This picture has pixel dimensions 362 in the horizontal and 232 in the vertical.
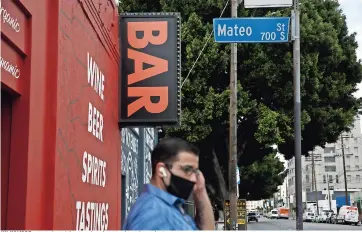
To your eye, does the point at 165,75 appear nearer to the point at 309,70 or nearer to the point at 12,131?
the point at 12,131

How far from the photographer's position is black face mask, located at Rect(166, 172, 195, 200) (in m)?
2.95

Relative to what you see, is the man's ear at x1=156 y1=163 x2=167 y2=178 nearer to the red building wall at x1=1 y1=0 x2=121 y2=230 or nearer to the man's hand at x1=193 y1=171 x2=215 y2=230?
the man's hand at x1=193 y1=171 x2=215 y2=230

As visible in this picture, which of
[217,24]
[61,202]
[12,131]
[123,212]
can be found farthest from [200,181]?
[123,212]

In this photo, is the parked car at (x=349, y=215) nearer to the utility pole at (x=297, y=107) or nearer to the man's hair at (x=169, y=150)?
the utility pole at (x=297, y=107)

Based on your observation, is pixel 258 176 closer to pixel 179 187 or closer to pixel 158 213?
pixel 179 187

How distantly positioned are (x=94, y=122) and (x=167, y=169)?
440 cm

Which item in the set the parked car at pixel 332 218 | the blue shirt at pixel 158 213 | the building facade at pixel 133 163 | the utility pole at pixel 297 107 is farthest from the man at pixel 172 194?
the parked car at pixel 332 218

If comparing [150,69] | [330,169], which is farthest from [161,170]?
[330,169]

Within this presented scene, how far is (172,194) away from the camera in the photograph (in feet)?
9.68

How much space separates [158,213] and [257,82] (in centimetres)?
1936

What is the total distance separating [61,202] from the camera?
5410 mm

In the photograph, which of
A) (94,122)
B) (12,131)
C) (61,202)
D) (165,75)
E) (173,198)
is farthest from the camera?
(165,75)

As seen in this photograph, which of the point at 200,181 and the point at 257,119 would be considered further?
the point at 257,119

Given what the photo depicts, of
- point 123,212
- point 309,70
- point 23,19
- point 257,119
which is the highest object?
point 309,70
